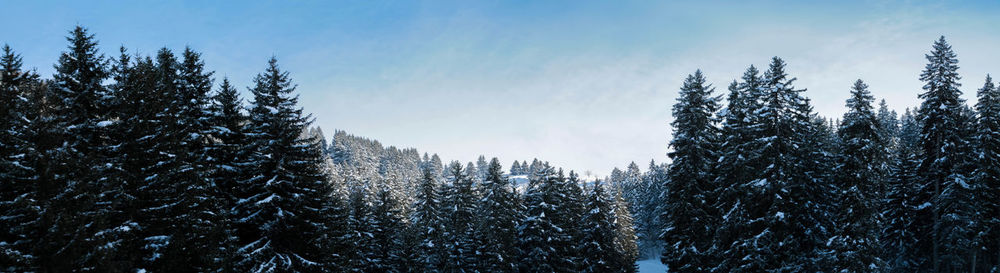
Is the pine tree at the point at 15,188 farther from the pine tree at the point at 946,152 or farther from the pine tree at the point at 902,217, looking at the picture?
the pine tree at the point at 902,217

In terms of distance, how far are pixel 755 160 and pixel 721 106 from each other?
614 centimetres

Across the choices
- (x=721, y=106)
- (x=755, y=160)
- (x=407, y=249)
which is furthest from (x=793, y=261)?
(x=407, y=249)

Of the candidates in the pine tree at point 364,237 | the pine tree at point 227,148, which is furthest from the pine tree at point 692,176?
the pine tree at point 227,148

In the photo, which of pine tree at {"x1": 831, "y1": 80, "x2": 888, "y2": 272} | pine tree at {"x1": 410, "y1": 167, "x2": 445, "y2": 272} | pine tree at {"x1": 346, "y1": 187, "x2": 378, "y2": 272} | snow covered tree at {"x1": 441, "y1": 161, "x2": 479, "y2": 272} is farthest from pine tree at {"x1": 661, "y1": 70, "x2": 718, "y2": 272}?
pine tree at {"x1": 346, "y1": 187, "x2": 378, "y2": 272}

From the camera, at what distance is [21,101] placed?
17594mm

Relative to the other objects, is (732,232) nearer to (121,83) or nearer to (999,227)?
(999,227)

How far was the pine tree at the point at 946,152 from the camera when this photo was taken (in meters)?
32.5

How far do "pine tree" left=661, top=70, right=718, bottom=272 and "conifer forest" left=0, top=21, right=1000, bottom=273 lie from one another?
0.41 feet

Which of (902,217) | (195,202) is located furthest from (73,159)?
(902,217)

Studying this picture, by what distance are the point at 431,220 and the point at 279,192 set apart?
2642cm

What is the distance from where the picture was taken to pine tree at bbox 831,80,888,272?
27.6m

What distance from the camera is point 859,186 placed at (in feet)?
93.7

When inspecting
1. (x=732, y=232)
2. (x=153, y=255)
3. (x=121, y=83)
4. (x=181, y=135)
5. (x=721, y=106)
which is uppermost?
(x=721, y=106)

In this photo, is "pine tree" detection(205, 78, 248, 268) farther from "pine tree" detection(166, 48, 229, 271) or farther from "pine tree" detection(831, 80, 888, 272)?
"pine tree" detection(831, 80, 888, 272)
